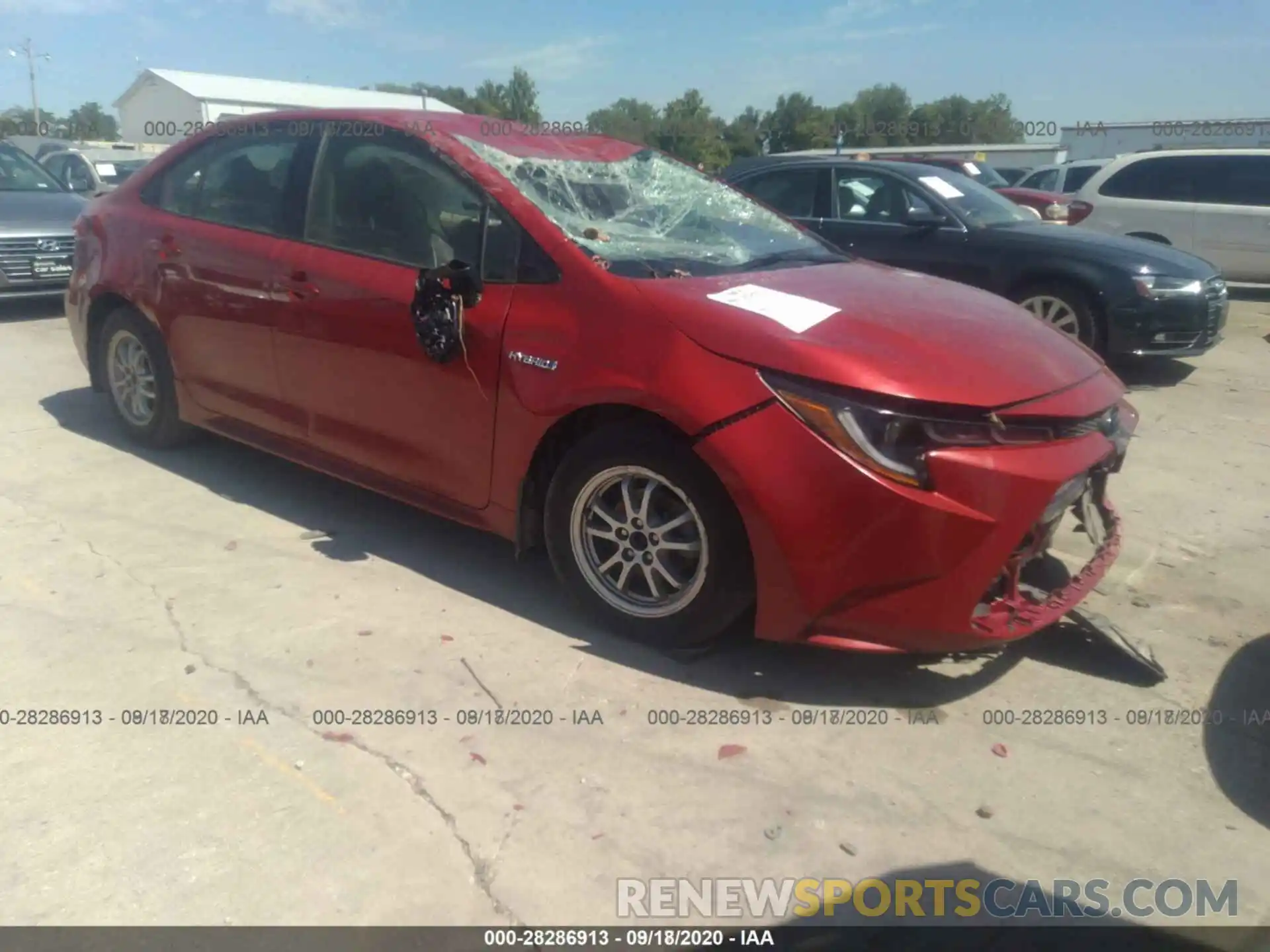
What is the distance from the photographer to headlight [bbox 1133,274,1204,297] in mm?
7395

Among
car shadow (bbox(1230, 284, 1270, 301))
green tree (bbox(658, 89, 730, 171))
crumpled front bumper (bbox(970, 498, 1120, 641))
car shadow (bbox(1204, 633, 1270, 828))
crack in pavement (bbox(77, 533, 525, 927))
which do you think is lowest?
car shadow (bbox(1204, 633, 1270, 828))

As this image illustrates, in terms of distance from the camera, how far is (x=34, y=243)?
9188mm

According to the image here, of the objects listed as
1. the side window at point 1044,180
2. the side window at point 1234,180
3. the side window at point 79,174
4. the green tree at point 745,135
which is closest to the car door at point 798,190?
the side window at point 1234,180

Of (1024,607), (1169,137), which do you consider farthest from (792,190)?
(1169,137)

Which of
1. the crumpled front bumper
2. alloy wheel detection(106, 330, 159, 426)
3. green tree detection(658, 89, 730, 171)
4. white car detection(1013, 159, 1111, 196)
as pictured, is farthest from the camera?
green tree detection(658, 89, 730, 171)

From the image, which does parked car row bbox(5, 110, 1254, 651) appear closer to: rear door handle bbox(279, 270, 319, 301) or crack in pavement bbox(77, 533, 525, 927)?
rear door handle bbox(279, 270, 319, 301)

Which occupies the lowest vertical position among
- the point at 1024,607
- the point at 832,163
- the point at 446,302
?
the point at 1024,607

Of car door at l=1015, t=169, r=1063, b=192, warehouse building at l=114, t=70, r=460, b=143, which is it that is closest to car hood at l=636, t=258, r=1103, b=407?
car door at l=1015, t=169, r=1063, b=192

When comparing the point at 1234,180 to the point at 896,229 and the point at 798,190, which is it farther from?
the point at 798,190

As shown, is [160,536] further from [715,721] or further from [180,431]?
[715,721]

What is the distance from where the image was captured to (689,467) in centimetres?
316

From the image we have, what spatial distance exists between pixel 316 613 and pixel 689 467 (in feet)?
4.96

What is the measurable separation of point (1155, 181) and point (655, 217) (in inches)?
390

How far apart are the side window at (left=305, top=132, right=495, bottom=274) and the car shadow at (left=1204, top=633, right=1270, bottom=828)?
2647mm
